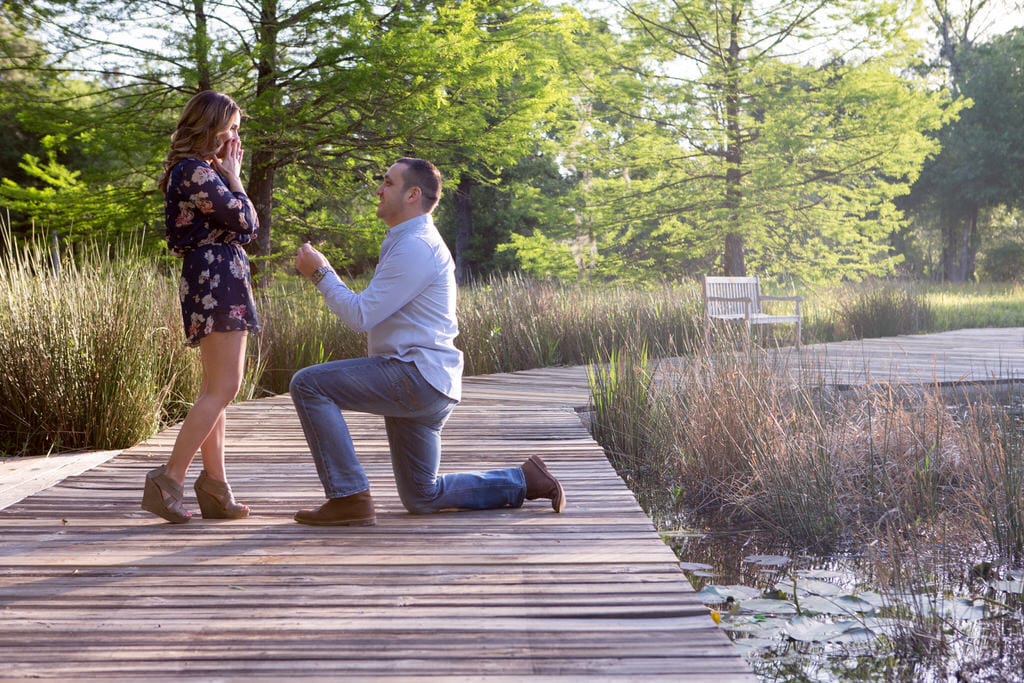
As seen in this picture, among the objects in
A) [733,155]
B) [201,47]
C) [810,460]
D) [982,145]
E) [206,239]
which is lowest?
[810,460]

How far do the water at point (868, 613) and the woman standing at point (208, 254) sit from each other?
177cm

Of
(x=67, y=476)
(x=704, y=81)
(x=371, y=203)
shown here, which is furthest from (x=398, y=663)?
(x=704, y=81)

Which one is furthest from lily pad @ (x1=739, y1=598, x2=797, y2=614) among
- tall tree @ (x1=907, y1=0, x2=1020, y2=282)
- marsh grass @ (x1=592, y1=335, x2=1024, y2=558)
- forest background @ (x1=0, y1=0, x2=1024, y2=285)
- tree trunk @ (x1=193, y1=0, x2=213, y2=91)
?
tall tree @ (x1=907, y1=0, x2=1020, y2=282)

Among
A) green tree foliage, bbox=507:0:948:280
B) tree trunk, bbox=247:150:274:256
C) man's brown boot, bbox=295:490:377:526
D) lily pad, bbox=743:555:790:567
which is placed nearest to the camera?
man's brown boot, bbox=295:490:377:526

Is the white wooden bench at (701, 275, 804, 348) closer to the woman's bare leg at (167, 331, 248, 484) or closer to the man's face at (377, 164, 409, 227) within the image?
the man's face at (377, 164, 409, 227)

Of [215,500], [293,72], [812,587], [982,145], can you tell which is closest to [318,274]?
[215,500]

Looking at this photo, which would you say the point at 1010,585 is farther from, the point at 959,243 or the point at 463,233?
the point at 959,243

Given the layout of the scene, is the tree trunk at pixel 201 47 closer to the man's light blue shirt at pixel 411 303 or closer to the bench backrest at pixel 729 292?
the bench backrest at pixel 729 292

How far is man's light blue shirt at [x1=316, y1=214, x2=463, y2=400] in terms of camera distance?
319cm

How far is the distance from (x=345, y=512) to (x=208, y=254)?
3.18ft

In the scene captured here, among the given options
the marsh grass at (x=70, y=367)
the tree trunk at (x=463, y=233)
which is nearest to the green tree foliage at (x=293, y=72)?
the marsh grass at (x=70, y=367)

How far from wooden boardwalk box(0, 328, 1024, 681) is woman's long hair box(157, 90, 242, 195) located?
1222mm

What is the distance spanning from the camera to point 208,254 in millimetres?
3326

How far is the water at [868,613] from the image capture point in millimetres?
2887
